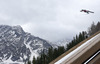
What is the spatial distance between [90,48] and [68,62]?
1005 mm

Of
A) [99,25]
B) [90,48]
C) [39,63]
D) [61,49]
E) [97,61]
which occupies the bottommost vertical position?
[39,63]

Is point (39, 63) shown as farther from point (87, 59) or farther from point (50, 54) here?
point (87, 59)

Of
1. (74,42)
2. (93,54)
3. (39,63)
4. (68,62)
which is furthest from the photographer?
(74,42)

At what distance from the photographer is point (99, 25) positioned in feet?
347

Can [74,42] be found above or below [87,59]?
below

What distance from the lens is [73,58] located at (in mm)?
5344

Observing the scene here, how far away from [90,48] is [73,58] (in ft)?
2.50

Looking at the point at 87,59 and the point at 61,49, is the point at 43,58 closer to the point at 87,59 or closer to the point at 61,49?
the point at 61,49

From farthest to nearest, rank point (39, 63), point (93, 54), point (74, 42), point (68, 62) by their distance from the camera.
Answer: point (74, 42) < point (39, 63) < point (93, 54) < point (68, 62)

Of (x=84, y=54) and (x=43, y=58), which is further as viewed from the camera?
(x=43, y=58)

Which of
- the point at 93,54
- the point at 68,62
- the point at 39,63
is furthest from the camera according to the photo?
the point at 39,63

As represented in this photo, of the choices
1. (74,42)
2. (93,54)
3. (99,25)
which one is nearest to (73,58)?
(93,54)

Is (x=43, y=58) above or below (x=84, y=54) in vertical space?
below

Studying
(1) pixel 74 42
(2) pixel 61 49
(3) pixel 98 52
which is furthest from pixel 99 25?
(3) pixel 98 52
